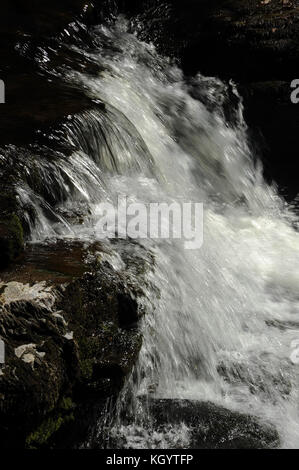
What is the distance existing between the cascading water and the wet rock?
77 mm

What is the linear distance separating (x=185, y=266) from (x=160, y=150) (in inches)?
82.3

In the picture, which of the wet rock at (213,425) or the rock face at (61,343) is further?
the wet rock at (213,425)

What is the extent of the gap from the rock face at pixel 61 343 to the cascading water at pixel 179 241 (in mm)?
289

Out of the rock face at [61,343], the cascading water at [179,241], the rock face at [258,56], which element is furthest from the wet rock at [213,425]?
the rock face at [258,56]

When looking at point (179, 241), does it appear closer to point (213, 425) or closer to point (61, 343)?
point (213, 425)

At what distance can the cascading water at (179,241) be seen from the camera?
3.73 metres

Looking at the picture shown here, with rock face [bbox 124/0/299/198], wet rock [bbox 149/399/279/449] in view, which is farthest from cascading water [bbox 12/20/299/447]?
rock face [bbox 124/0/299/198]

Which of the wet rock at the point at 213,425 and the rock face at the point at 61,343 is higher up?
the rock face at the point at 61,343

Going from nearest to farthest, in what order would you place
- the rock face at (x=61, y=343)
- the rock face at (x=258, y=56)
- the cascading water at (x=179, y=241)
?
the rock face at (x=61, y=343), the cascading water at (x=179, y=241), the rock face at (x=258, y=56)

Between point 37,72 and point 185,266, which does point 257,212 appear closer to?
point 185,266

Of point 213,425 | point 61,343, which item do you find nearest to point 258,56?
point 213,425

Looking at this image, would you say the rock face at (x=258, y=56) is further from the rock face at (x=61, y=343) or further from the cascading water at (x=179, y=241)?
the rock face at (x=61, y=343)

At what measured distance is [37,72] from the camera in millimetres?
6055

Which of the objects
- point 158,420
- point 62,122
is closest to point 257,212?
point 62,122
